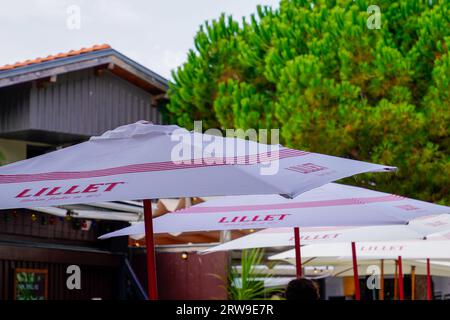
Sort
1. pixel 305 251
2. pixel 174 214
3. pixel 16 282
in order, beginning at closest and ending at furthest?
pixel 174 214 → pixel 305 251 → pixel 16 282

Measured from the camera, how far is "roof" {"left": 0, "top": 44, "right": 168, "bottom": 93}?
1697cm

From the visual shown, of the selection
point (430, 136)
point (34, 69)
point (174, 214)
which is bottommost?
point (174, 214)

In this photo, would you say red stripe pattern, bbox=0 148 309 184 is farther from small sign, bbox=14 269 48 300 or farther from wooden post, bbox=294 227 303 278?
small sign, bbox=14 269 48 300

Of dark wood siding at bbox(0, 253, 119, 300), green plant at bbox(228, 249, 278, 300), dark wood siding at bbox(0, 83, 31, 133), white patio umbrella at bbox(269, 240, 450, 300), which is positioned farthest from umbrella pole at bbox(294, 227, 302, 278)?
dark wood siding at bbox(0, 83, 31, 133)

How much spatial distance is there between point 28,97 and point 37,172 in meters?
11.7

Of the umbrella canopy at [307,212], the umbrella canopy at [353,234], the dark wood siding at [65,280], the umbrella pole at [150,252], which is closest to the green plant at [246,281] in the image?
the dark wood siding at [65,280]

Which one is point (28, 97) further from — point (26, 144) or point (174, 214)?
point (174, 214)

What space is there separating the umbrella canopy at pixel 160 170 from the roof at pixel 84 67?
34.7 feet

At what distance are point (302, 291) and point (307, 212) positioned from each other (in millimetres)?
1832

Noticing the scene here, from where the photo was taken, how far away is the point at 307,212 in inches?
321

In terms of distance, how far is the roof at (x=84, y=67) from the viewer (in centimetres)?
1697

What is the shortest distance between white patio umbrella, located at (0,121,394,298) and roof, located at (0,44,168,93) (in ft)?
34.7
